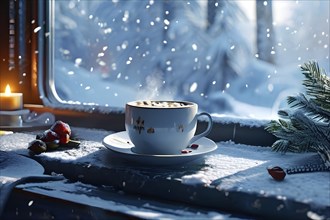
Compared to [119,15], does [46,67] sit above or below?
below

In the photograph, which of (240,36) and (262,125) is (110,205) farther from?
(240,36)

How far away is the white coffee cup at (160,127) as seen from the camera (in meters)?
0.80

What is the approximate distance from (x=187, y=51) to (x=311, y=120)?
17.5 inches

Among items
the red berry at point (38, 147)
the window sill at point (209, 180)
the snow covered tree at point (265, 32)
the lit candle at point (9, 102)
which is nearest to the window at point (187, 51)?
the snow covered tree at point (265, 32)

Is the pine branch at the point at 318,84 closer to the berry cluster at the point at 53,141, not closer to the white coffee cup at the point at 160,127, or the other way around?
the white coffee cup at the point at 160,127

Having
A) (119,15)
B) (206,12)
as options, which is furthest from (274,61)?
(119,15)

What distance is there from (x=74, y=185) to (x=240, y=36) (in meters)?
0.57

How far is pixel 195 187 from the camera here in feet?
2.38

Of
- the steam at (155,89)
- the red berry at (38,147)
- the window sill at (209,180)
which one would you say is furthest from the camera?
the steam at (155,89)

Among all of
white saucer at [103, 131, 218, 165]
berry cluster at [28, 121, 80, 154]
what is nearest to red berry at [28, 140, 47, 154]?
berry cluster at [28, 121, 80, 154]

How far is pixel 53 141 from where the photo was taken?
3.18 ft

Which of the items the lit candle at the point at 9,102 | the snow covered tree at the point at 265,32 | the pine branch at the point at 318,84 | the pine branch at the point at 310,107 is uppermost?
the snow covered tree at the point at 265,32

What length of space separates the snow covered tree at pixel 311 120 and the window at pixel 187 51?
0.54 ft

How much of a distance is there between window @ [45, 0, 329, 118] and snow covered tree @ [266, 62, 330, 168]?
0.54 feet
